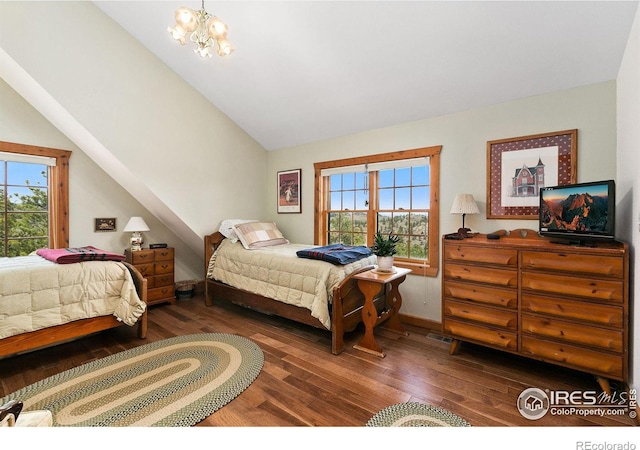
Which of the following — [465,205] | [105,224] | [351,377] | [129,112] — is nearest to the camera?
[351,377]

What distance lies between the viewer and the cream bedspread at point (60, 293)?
2225 millimetres

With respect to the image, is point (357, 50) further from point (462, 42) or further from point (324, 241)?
point (324, 241)

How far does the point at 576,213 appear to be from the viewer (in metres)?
2.08

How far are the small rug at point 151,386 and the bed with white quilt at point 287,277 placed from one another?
0.57m

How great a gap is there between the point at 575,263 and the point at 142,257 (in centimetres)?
423

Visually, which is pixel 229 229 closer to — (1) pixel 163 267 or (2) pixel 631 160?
(1) pixel 163 267

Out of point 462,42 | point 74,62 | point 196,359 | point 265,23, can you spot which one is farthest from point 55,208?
point 462,42

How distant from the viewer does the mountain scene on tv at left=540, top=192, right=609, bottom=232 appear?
6.41ft

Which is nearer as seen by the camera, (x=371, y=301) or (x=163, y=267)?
(x=371, y=301)

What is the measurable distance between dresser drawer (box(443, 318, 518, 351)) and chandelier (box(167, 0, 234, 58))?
2.76 metres

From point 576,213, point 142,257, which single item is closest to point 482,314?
point 576,213

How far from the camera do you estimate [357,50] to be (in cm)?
264

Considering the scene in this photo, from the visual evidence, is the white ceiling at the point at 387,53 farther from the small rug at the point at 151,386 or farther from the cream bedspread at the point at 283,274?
the small rug at the point at 151,386

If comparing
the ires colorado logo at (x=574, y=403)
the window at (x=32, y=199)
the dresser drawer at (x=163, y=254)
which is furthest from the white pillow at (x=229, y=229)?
the ires colorado logo at (x=574, y=403)
